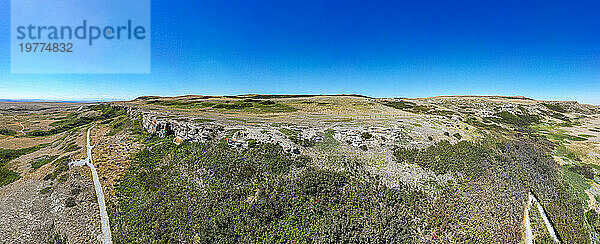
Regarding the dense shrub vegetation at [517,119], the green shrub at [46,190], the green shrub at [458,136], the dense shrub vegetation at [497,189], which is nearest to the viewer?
the dense shrub vegetation at [497,189]

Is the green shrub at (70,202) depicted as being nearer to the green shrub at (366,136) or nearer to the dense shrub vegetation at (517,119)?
the green shrub at (366,136)

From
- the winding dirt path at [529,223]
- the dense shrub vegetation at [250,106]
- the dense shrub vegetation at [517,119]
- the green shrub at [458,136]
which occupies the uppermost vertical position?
the dense shrub vegetation at [250,106]

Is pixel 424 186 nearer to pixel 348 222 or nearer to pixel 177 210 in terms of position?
pixel 348 222

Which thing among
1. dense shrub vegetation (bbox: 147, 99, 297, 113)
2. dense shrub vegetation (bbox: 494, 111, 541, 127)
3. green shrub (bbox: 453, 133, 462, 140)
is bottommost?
green shrub (bbox: 453, 133, 462, 140)

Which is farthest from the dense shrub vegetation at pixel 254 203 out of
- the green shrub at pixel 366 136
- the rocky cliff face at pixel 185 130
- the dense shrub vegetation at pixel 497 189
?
the green shrub at pixel 366 136

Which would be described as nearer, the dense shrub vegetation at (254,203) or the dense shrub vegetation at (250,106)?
the dense shrub vegetation at (254,203)

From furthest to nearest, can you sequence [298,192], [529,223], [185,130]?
1. [185,130]
2. [529,223]
3. [298,192]

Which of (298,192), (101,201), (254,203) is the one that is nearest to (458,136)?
(298,192)

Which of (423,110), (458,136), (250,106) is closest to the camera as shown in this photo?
(458,136)

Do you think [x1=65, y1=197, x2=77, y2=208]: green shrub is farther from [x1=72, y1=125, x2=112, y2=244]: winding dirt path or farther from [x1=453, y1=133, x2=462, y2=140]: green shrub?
[x1=453, y1=133, x2=462, y2=140]: green shrub

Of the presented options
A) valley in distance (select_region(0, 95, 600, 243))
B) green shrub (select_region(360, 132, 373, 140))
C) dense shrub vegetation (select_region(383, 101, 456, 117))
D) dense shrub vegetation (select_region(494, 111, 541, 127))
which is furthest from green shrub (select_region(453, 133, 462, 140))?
dense shrub vegetation (select_region(494, 111, 541, 127))

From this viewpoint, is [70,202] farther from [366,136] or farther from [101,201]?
[366,136]

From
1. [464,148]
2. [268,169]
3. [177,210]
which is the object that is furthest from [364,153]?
[177,210]
